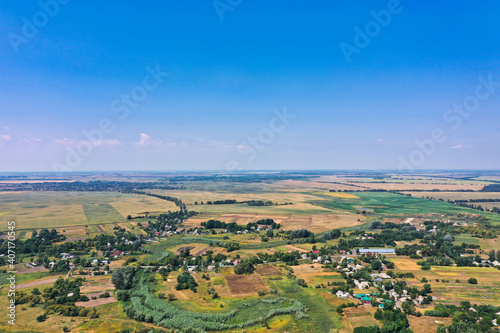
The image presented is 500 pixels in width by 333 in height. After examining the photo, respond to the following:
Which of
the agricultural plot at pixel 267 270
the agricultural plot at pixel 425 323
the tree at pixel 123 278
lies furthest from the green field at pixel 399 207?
the tree at pixel 123 278

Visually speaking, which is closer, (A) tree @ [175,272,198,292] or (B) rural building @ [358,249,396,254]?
(A) tree @ [175,272,198,292]

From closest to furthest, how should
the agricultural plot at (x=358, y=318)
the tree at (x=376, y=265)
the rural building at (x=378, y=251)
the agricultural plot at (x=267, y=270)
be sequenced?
the agricultural plot at (x=358, y=318) < the agricultural plot at (x=267, y=270) < the tree at (x=376, y=265) < the rural building at (x=378, y=251)

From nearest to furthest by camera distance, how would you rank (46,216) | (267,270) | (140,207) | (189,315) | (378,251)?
(189,315)
(267,270)
(378,251)
(46,216)
(140,207)

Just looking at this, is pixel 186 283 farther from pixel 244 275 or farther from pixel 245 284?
pixel 244 275

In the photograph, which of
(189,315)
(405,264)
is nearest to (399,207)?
(405,264)

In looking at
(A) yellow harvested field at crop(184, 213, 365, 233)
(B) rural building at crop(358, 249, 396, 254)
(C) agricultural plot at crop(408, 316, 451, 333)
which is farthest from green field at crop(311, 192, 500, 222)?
(C) agricultural plot at crop(408, 316, 451, 333)

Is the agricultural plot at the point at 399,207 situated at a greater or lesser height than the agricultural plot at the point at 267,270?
greater

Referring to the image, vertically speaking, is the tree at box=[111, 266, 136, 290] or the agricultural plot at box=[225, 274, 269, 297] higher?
the tree at box=[111, 266, 136, 290]

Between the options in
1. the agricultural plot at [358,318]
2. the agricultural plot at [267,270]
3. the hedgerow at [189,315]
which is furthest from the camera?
the agricultural plot at [267,270]

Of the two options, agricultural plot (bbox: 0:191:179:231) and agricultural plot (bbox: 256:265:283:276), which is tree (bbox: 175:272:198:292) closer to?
agricultural plot (bbox: 256:265:283:276)

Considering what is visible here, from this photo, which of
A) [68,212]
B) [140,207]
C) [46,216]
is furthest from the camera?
[140,207]

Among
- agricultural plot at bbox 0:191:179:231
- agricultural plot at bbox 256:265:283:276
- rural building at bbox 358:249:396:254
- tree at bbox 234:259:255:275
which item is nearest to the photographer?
agricultural plot at bbox 256:265:283:276

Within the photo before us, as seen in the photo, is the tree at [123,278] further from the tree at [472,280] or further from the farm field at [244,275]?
the tree at [472,280]
